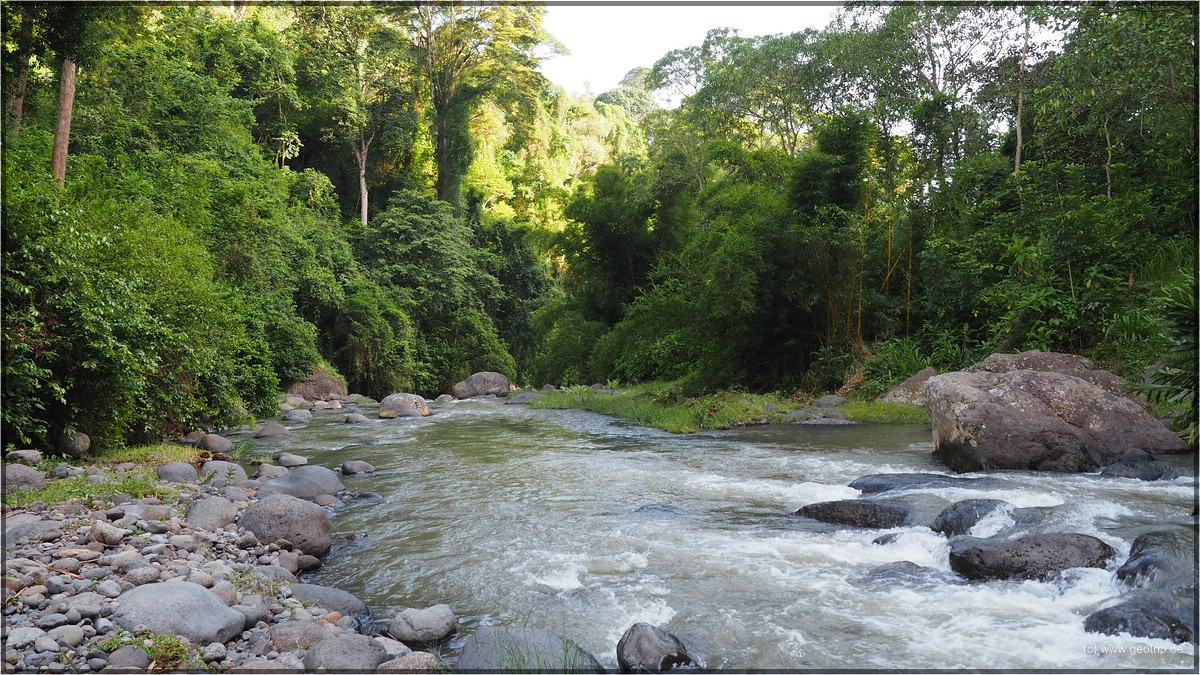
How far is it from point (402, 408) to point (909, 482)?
1333 cm

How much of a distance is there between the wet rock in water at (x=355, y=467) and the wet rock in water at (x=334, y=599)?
472cm

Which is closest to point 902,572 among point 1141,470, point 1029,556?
point 1029,556

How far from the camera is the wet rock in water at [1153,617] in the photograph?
3.99 metres

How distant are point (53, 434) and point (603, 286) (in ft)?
55.1

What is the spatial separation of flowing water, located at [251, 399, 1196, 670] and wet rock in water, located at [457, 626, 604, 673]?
0.17 meters

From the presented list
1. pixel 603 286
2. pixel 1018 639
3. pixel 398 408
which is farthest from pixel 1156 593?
pixel 603 286

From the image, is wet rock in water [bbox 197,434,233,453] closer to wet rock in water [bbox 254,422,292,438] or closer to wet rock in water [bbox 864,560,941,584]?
wet rock in water [bbox 254,422,292,438]

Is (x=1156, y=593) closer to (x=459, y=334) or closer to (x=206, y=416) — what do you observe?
(x=206, y=416)

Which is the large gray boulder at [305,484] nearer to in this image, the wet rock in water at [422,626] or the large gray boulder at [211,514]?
the large gray boulder at [211,514]

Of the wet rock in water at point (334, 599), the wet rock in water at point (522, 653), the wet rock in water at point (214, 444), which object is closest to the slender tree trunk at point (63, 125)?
the wet rock in water at point (214, 444)

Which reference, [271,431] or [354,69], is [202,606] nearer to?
[271,431]

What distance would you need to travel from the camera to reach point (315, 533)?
6.20 meters

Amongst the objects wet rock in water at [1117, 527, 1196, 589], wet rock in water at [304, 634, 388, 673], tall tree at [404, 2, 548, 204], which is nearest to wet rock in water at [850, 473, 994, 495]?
wet rock in water at [1117, 527, 1196, 589]

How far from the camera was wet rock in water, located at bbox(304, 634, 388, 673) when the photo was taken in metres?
3.84
